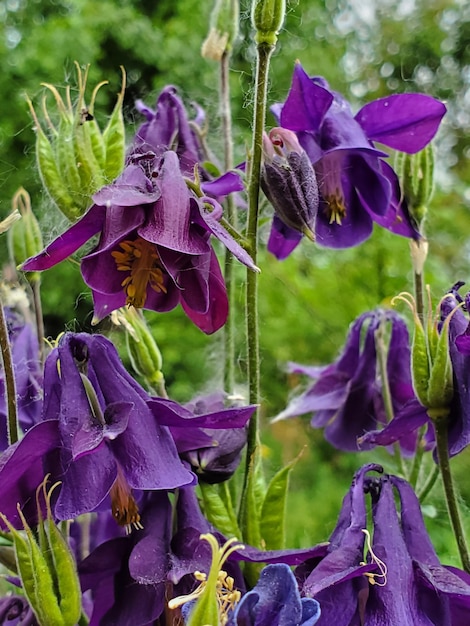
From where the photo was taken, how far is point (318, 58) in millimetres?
1747

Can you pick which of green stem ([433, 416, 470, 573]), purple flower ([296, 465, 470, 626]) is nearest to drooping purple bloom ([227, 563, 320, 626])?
purple flower ([296, 465, 470, 626])

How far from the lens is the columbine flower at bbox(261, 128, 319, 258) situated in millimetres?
422

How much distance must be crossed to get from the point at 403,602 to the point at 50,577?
0.17 m

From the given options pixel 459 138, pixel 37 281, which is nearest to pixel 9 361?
pixel 37 281

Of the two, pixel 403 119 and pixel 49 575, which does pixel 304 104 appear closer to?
pixel 403 119

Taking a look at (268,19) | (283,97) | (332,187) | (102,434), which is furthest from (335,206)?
(283,97)

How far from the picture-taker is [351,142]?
47cm

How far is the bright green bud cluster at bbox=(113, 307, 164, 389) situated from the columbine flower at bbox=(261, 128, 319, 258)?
12cm

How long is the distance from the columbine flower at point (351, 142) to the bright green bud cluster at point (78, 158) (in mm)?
112

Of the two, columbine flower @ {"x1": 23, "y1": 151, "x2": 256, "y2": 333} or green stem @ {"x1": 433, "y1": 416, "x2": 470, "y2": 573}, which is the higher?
columbine flower @ {"x1": 23, "y1": 151, "x2": 256, "y2": 333}

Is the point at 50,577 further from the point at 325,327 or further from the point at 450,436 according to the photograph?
the point at 325,327

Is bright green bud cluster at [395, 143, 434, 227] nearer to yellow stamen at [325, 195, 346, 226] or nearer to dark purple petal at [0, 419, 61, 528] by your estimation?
yellow stamen at [325, 195, 346, 226]

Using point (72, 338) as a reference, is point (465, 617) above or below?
below

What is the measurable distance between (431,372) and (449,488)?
0.21ft
